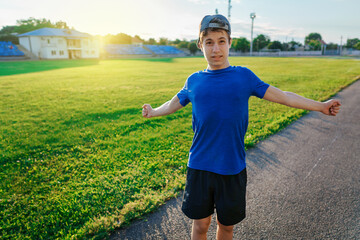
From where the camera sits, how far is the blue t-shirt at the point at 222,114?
1863mm

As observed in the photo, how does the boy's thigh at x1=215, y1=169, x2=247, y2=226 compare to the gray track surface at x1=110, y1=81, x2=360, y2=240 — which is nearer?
the boy's thigh at x1=215, y1=169, x2=247, y2=226

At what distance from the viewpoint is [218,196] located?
1978mm

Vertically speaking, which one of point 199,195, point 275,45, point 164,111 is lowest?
point 199,195

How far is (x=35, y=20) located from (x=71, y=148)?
106064mm

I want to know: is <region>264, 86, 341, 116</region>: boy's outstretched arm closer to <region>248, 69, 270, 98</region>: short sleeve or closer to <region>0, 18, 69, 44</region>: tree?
<region>248, 69, 270, 98</region>: short sleeve

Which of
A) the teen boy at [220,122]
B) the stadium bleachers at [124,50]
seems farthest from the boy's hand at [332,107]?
the stadium bleachers at [124,50]

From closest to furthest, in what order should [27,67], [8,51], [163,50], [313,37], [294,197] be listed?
[294,197], [27,67], [8,51], [163,50], [313,37]

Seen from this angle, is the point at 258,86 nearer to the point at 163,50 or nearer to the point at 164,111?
the point at 164,111

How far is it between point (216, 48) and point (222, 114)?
52cm

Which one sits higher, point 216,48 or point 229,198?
point 216,48

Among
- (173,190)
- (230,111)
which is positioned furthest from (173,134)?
(230,111)

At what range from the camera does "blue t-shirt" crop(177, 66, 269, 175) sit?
1.86 meters

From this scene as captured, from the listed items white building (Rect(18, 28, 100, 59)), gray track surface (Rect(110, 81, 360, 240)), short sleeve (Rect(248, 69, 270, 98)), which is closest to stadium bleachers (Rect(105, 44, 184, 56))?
white building (Rect(18, 28, 100, 59))

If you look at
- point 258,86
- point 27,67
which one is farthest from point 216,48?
point 27,67
